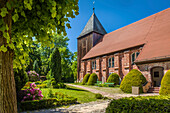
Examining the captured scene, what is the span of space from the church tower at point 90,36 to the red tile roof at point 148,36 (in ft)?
18.2

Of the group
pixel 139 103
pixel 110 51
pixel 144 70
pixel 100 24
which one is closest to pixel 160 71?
pixel 144 70

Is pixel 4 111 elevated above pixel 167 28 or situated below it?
below

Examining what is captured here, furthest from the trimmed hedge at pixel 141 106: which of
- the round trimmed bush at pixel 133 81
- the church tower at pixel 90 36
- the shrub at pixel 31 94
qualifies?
the church tower at pixel 90 36

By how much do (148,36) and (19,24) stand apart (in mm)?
19301

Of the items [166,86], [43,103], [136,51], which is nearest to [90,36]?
[136,51]

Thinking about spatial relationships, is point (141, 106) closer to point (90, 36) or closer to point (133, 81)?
point (133, 81)

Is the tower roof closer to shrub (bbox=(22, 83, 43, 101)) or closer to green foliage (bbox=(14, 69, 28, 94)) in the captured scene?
shrub (bbox=(22, 83, 43, 101))

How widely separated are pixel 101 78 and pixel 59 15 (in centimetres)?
2333

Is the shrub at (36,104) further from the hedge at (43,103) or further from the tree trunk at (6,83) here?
the tree trunk at (6,83)

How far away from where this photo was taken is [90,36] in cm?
3288

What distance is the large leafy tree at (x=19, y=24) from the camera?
2.97m

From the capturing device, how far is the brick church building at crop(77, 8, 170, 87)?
1580cm

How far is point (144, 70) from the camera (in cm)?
1655

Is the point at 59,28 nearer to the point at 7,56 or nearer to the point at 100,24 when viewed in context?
the point at 7,56
